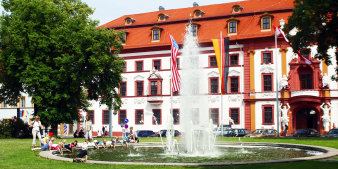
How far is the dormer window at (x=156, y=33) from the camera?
56.5 meters

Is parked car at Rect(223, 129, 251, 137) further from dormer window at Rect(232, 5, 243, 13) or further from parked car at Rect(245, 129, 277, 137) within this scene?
dormer window at Rect(232, 5, 243, 13)

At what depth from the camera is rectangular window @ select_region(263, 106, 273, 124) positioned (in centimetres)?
4959

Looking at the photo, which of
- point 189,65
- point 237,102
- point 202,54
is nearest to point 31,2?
point 189,65

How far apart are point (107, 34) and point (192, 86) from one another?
17962mm

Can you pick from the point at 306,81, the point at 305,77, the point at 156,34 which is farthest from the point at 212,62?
the point at 306,81

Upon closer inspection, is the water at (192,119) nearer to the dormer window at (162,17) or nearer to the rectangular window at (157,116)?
the rectangular window at (157,116)

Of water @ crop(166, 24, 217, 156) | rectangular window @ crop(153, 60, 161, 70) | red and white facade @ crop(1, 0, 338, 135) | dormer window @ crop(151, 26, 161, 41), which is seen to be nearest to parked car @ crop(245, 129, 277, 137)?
red and white facade @ crop(1, 0, 338, 135)

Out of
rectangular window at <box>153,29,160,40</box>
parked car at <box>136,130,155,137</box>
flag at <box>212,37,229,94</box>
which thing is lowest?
parked car at <box>136,130,155,137</box>

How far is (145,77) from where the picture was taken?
184 feet

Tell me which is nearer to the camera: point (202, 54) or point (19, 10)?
point (19, 10)

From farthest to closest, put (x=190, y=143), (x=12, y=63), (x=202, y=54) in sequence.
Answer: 1. (x=202, y=54)
2. (x=12, y=63)
3. (x=190, y=143)

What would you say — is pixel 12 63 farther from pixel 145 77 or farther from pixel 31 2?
pixel 145 77

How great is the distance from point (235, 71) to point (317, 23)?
3586 centimetres

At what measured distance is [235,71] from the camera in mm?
52094
